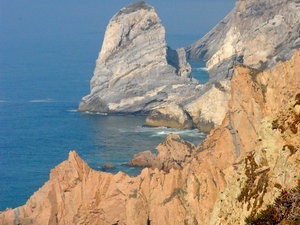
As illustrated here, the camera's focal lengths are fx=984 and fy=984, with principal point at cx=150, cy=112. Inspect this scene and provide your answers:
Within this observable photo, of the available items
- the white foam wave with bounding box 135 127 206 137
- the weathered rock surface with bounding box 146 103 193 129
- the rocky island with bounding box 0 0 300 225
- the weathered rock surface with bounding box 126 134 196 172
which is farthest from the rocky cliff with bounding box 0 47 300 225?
the weathered rock surface with bounding box 146 103 193 129

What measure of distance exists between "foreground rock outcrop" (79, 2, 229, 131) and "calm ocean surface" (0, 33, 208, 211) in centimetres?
244

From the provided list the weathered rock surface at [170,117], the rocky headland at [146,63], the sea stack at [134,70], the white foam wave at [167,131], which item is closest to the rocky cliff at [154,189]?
the white foam wave at [167,131]

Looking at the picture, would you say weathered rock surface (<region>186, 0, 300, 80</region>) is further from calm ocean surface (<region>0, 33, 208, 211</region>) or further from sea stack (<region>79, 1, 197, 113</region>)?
sea stack (<region>79, 1, 197, 113</region>)

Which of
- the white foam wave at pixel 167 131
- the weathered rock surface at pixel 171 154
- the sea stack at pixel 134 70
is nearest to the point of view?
the weathered rock surface at pixel 171 154

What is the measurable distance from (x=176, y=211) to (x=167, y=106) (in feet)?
200

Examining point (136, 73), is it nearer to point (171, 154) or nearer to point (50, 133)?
point (50, 133)

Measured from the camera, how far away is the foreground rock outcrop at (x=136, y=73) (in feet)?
394

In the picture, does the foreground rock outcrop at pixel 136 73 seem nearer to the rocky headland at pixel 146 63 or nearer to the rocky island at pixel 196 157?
the rocky headland at pixel 146 63

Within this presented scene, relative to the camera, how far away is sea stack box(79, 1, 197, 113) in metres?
120

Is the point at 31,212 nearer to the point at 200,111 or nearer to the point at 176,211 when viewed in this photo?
the point at 176,211

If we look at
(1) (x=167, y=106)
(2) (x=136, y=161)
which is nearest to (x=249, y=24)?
(1) (x=167, y=106)

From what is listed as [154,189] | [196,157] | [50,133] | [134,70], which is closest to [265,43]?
[134,70]

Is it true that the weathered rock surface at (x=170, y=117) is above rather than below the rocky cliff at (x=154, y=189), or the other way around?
above

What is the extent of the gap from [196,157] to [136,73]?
61597mm
